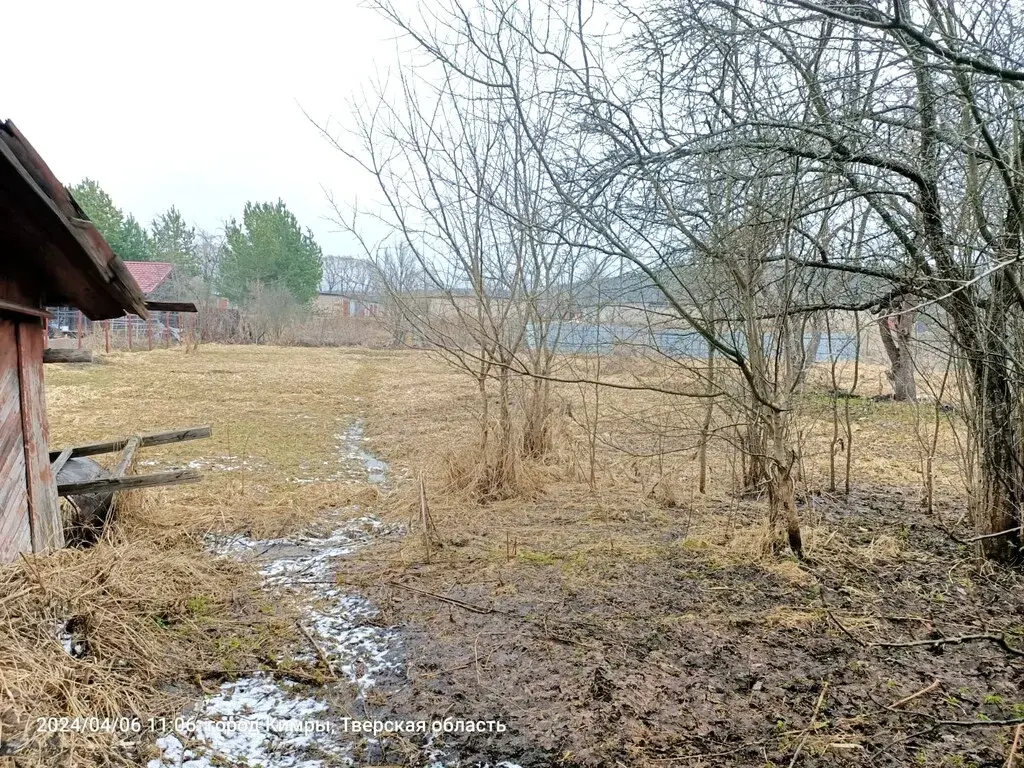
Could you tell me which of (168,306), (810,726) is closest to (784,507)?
(810,726)

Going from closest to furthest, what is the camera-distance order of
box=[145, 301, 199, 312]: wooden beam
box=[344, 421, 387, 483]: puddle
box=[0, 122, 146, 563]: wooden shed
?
box=[0, 122, 146, 563]: wooden shed < box=[145, 301, 199, 312]: wooden beam < box=[344, 421, 387, 483]: puddle

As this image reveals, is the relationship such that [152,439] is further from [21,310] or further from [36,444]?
[21,310]

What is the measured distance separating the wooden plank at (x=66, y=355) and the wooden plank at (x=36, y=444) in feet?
1.06

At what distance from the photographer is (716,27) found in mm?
3479

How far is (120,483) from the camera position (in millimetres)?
4711

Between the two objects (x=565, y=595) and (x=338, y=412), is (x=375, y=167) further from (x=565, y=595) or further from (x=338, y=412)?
(x=338, y=412)

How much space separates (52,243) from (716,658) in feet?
14.8

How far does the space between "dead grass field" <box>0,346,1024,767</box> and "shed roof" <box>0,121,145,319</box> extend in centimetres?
169

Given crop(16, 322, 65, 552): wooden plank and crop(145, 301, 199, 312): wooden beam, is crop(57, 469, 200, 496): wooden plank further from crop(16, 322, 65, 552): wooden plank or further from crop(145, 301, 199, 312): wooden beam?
crop(145, 301, 199, 312): wooden beam

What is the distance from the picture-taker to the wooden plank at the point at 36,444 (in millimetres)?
3787

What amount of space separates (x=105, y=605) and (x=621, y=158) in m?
4.08

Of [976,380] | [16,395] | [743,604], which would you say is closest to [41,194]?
[16,395]

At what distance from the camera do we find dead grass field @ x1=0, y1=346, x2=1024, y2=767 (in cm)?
270

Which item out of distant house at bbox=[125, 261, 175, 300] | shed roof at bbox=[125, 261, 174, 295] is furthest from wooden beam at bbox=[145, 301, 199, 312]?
shed roof at bbox=[125, 261, 174, 295]
